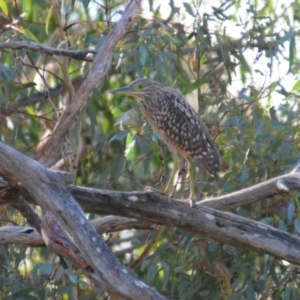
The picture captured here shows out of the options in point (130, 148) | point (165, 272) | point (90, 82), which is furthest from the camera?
point (130, 148)

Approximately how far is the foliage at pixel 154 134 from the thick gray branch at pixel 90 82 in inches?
13.5

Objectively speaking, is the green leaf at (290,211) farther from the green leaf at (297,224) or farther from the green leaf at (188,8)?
the green leaf at (188,8)

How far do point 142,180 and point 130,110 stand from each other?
78 centimetres

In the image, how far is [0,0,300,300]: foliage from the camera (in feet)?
17.3

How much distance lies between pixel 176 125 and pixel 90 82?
475 millimetres

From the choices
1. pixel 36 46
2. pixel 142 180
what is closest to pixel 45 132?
pixel 142 180

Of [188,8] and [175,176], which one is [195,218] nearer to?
[175,176]

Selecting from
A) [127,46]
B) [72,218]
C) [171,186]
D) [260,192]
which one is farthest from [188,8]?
[72,218]

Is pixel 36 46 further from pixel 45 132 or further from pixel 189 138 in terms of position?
pixel 45 132

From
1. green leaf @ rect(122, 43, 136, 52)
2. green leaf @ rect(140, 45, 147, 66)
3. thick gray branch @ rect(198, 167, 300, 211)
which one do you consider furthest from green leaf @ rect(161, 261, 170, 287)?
green leaf @ rect(122, 43, 136, 52)

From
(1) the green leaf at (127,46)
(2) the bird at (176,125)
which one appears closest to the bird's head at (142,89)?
(2) the bird at (176,125)

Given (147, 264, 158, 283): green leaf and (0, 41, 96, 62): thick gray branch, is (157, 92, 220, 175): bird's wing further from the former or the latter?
(147, 264, 158, 283): green leaf

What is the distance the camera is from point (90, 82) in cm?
490

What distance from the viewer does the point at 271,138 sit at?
5.22 metres
